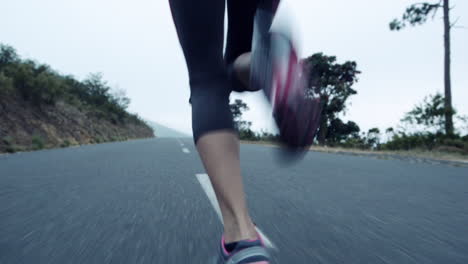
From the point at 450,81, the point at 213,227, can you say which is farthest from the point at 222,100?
the point at 450,81

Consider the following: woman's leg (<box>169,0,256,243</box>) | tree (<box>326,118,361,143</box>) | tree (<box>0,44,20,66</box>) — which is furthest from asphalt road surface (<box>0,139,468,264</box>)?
tree (<box>326,118,361,143</box>)

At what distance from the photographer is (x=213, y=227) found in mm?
1811

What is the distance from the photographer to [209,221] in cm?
193

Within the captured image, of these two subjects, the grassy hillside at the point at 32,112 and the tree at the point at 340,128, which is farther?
the tree at the point at 340,128

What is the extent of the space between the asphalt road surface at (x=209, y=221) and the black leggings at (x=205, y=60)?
0.27m

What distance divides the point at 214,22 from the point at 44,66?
18081 mm

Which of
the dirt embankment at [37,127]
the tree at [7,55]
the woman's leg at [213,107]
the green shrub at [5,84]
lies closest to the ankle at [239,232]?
the woman's leg at [213,107]

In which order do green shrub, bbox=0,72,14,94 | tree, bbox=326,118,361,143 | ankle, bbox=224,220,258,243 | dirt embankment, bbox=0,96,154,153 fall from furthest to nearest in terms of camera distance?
tree, bbox=326,118,361,143 < green shrub, bbox=0,72,14,94 < dirt embankment, bbox=0,96,154,153 < ankle, bbox=224,220,258,243

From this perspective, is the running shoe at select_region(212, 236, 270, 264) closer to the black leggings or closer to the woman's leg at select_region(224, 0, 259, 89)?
the black leggings

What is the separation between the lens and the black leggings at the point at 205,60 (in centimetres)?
114

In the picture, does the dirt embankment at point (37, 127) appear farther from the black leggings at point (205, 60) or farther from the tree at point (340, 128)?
the tree at point (340, 128)

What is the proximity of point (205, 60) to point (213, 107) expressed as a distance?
0.59 ft

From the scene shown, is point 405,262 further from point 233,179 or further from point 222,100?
point 222,100

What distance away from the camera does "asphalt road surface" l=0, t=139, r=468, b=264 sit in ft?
4.71
